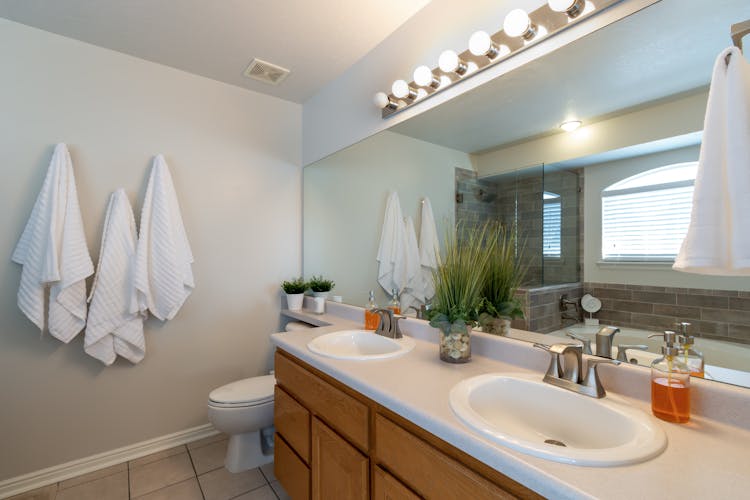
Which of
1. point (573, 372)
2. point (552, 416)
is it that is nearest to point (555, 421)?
point (552, 416)

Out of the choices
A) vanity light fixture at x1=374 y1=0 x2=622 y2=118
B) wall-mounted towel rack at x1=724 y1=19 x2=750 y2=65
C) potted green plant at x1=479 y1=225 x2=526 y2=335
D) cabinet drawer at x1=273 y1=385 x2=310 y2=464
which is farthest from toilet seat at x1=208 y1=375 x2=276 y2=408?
wall-mounted towel rack at x1=724 y1=19 x2=750 y2=65

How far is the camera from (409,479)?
36.0 inches

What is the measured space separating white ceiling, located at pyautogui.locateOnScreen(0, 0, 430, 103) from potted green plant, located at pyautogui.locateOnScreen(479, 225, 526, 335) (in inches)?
49.2

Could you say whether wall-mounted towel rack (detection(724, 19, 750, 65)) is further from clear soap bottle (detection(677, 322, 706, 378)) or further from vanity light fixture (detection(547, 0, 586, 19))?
clear soap bottle (detection(677, 322, 706, 378))

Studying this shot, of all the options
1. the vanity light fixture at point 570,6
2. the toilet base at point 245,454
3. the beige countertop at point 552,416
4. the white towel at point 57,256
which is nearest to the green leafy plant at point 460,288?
the beige countertop at point 552,416

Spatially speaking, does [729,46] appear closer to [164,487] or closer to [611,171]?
[611,171]

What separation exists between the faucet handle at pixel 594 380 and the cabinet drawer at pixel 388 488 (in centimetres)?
55

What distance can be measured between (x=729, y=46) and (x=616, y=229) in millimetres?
490

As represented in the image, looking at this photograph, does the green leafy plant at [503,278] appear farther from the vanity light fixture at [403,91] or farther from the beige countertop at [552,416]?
the vanity light fixture at [403,91]

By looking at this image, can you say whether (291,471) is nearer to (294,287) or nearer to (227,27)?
(294,287)

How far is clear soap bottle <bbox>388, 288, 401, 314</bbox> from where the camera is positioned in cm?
181

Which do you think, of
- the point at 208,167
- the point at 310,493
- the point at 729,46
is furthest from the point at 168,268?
the point at 729,46

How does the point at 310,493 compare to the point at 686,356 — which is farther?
the point at 310,493

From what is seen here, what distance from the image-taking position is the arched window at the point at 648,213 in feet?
2.91
